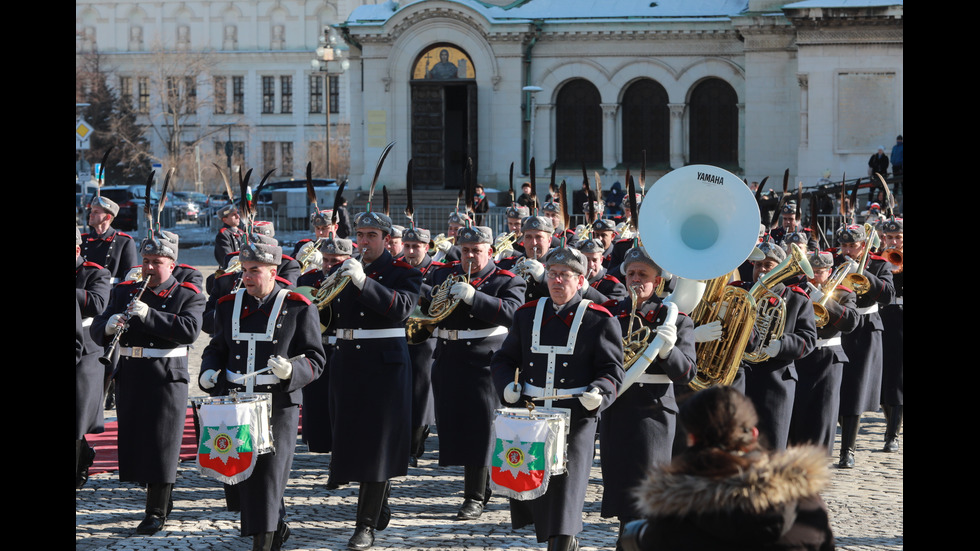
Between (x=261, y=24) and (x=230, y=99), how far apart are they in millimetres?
4836

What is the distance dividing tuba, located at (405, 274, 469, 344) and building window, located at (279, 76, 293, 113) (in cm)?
7020

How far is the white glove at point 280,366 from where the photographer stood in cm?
737

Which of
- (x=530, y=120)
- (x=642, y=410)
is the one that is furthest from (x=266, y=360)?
(x=530, y=120)

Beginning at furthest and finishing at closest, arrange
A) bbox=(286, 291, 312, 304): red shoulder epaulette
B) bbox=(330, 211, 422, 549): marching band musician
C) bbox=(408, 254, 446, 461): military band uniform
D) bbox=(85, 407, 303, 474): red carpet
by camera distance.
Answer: bbox=(408, 254, 446, 461): military band uniform
bbox=(85, 407, 303, 474): red carpet
bbox=(330, 211, 422, 549): marching band musician
bbox=(286, 291, 312, 304): red shoulder epaulette

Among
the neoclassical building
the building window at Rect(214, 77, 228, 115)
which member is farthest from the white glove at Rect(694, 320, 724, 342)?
the building window at Rect(214, 77, 228, 115)

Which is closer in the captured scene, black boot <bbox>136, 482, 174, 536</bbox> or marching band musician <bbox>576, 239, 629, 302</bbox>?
black boot <bbox>136, 482, 174, 536</bbox>

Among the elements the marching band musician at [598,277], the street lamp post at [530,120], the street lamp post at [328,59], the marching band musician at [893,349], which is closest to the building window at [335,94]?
the street lamp post at [328,59]

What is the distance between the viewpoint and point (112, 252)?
11.8 metres

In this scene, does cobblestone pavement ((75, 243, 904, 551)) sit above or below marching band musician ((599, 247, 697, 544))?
below

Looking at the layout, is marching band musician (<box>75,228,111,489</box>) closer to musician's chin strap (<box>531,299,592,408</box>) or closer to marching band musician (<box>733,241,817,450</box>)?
musician's chin strap (<box>531,299,592,408</box>)

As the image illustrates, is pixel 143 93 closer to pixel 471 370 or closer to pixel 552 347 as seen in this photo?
pixel 471 370

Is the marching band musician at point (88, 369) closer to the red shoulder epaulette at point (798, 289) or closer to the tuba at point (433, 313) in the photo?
the tuba at point (433, 313)

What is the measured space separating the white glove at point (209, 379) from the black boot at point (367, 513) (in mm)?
1191

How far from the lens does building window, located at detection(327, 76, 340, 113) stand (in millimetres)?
77963
